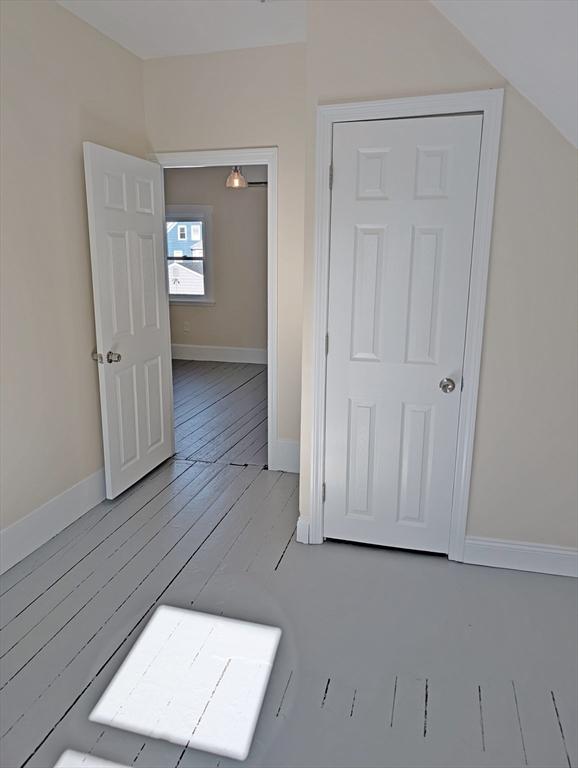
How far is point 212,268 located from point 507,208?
528cm

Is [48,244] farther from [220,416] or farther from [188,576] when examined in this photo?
[220,416]

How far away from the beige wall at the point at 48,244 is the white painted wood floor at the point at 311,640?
0.45 meters

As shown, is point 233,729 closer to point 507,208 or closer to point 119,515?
point 119,515

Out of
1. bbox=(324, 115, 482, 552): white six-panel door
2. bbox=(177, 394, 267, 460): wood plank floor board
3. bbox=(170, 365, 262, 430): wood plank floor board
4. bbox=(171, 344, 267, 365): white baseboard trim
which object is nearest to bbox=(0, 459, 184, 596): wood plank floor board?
bbox=(177, 394, 267, 460): wood plank floor board

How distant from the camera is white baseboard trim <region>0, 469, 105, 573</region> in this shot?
8.51 ft

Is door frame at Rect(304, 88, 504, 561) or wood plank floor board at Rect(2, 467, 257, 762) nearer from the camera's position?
wood plank floor board at Rect(2, 467, 257, 762)

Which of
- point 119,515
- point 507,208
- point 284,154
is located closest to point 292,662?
point 119,515

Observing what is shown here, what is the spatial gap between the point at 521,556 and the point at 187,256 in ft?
19.0

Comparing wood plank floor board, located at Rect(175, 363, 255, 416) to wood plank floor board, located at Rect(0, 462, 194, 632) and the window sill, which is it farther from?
wood plank floor board, located at Rect(0, 462, 194, 632)

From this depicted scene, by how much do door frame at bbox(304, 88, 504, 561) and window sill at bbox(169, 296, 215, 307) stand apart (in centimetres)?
486

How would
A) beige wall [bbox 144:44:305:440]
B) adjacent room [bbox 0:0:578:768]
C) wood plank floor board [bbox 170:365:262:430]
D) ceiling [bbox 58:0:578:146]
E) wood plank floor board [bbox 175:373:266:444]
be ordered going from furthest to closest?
wood plank floor board [bbox 170:365:262:430] < wood plank floor board [bbox 175:373:266:444] < beige wall [bbox 144:44:305:440] < adjacent room [bbox 0:0:578:768] < ceiling [bbox 58:0:578:146]

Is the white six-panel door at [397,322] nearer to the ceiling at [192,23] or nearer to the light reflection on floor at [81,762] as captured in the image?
the ceiling at [192,23]

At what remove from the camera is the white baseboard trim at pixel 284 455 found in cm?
376

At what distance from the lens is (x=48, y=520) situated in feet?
9.34
